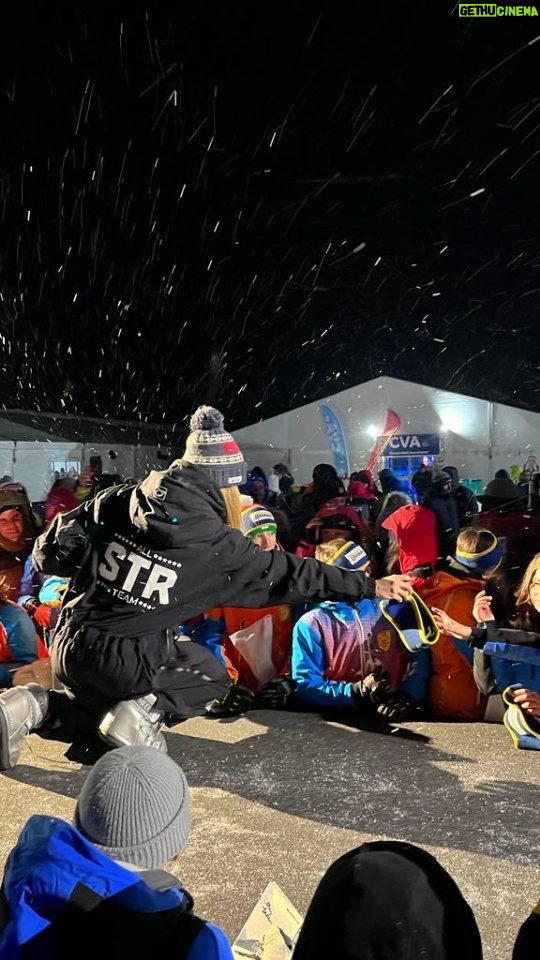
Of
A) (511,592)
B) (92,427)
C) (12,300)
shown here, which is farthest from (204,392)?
(511,592)

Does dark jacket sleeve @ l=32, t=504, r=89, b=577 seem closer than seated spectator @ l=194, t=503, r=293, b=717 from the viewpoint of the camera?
Yes

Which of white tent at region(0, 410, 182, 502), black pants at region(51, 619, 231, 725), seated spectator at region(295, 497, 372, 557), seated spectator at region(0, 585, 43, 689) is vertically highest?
white tent at region(0, 410, 182, 502)

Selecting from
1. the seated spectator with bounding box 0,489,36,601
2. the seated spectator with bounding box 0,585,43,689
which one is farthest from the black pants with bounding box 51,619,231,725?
the seated spectator with bounding box 0,489,36,601

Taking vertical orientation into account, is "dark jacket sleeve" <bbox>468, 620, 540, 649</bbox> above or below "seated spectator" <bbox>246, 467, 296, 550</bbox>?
below

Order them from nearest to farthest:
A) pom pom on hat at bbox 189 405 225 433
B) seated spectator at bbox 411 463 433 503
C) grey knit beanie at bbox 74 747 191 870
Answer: grey knit beanie at bbox 74 747 191 870 → pom pom on hat at bbox 189 405 225 433 → seated spectator at bbox 411 463 433 503

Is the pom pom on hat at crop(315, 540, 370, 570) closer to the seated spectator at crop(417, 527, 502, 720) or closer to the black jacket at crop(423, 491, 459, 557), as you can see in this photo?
the seated spectator at crop(417, 527, 502, 720)

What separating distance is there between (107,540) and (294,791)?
1545 mm

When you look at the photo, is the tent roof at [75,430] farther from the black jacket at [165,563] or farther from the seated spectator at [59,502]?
the black jacket at [165,563]

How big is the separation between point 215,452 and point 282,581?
60 centimetres

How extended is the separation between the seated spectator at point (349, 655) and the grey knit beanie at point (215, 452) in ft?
5.41

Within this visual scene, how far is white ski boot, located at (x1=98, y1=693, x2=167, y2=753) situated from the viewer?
9.00ft

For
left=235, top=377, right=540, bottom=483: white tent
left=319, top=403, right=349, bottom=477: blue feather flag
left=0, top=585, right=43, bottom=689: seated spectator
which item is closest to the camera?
left=0, top=585, right=43, bottom=689: seated spectator

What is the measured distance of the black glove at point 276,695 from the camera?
4.47 metres

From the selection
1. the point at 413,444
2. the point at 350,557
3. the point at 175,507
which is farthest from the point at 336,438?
the point at 175,507
